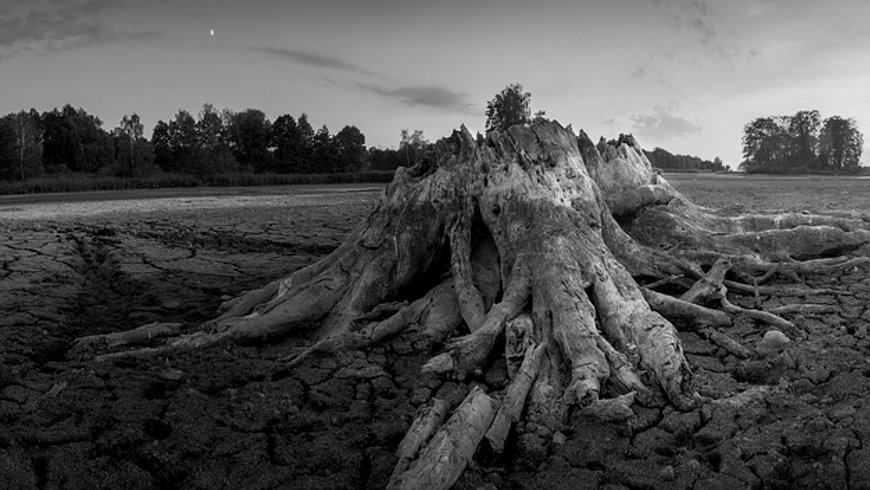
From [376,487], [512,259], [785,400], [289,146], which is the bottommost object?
[376,487]

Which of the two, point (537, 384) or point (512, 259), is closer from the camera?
point (537, 384)

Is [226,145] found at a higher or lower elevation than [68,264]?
higher

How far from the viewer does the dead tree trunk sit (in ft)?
13.5

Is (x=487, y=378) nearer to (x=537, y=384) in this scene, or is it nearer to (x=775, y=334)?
(x=537, y=384)

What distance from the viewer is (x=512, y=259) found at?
573 centimetres

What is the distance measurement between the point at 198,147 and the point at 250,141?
6.22 meters

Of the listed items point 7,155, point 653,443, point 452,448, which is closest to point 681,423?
point 653,443

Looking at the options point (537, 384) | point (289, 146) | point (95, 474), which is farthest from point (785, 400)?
point (289, 146)

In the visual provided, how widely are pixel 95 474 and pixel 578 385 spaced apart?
275cm

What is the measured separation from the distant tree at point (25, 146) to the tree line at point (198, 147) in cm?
62

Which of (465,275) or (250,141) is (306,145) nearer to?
(250,141)

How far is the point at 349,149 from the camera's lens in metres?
67.8

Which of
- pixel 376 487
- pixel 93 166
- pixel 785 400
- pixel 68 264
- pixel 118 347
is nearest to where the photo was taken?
pixel 376 487

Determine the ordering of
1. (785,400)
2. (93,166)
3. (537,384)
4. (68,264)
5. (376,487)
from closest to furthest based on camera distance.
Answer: (376,487)
(785,400)
(537,384)
(68,264)
(93,166)
